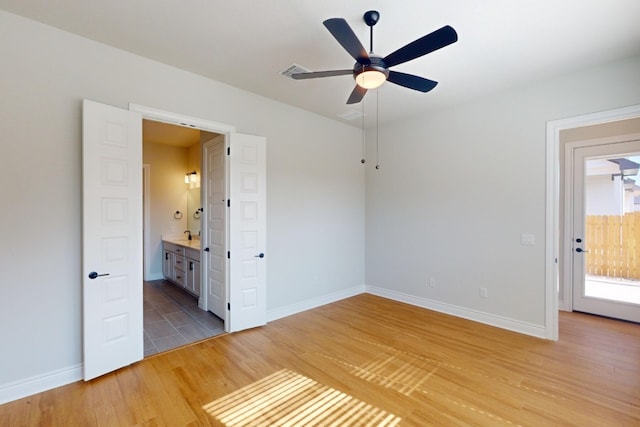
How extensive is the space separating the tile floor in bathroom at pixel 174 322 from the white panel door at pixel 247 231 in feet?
1.37

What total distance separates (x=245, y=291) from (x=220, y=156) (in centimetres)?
185

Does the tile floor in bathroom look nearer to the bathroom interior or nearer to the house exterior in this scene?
the bathroom interior

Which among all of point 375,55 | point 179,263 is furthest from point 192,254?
point 375,55

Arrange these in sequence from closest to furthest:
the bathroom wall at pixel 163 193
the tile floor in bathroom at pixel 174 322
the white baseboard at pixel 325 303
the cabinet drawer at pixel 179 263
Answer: the white baseboard at pixel 325 303
the tile floor in bathroom at pixel 174 322
the cabinet drawer at pixel 179 263
the bathroom wall at pixel 163 193

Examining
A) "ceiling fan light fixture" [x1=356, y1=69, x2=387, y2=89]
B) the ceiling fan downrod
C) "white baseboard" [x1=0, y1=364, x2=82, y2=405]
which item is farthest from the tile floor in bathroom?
the ceiling fan downrod

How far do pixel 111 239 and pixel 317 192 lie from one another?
2.76 m

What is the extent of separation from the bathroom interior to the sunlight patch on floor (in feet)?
6.10

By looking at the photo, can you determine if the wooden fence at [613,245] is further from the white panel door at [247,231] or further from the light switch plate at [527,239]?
the white panel door at [247,231]

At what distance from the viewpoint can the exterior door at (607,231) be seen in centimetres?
388

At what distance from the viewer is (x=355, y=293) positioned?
5.15m

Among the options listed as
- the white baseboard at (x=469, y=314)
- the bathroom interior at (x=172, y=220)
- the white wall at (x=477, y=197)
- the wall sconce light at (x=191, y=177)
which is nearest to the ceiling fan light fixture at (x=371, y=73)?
the white wall at (x=477, y=197)

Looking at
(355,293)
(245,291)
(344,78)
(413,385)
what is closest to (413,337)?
A: (413,385)

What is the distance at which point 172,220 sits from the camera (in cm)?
645

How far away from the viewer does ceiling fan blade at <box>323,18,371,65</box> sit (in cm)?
174
